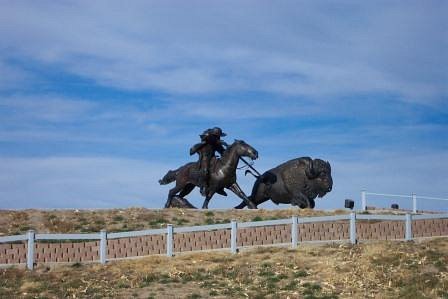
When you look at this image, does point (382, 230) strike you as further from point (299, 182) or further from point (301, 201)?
point (299, 182)

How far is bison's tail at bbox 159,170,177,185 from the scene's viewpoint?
115 ft

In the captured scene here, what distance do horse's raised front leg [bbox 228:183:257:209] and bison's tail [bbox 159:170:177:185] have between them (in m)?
3.29

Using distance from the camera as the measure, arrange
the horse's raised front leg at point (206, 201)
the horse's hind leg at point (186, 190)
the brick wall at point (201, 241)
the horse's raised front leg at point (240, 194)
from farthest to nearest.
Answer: the horse's hind leg at point (186, 190) → the horse's raised front leg at point (240, 194) → the horse's raised front leg at point (206, 201) → the brick wall at point (201, 241)

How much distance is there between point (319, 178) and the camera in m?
32.8

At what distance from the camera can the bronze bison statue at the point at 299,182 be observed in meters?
32.8

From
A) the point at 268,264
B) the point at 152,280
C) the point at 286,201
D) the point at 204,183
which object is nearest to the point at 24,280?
the point at 152,280

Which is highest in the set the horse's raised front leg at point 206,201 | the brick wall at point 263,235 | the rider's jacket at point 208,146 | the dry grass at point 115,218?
the rider's jacket at point 208,146

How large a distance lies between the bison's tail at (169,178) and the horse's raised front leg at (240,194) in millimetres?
3291

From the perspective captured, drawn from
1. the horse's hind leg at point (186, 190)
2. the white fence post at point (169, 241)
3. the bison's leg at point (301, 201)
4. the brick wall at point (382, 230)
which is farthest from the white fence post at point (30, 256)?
the bison's leg at point (301, 201)

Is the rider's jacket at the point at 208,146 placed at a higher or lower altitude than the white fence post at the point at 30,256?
higher

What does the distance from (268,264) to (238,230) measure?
3312mm

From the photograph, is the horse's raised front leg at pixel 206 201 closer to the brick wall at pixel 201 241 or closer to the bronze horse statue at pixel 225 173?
the bronze horse statue at pixel 225 173

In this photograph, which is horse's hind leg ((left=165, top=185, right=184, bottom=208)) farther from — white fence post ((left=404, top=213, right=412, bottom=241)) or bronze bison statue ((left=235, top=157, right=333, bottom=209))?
white fence post ((left=404, top=213, right=412, bottom=241))

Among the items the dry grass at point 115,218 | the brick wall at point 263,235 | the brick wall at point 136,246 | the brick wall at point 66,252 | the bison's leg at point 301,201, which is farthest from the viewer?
the bison's leg at point 301,201
